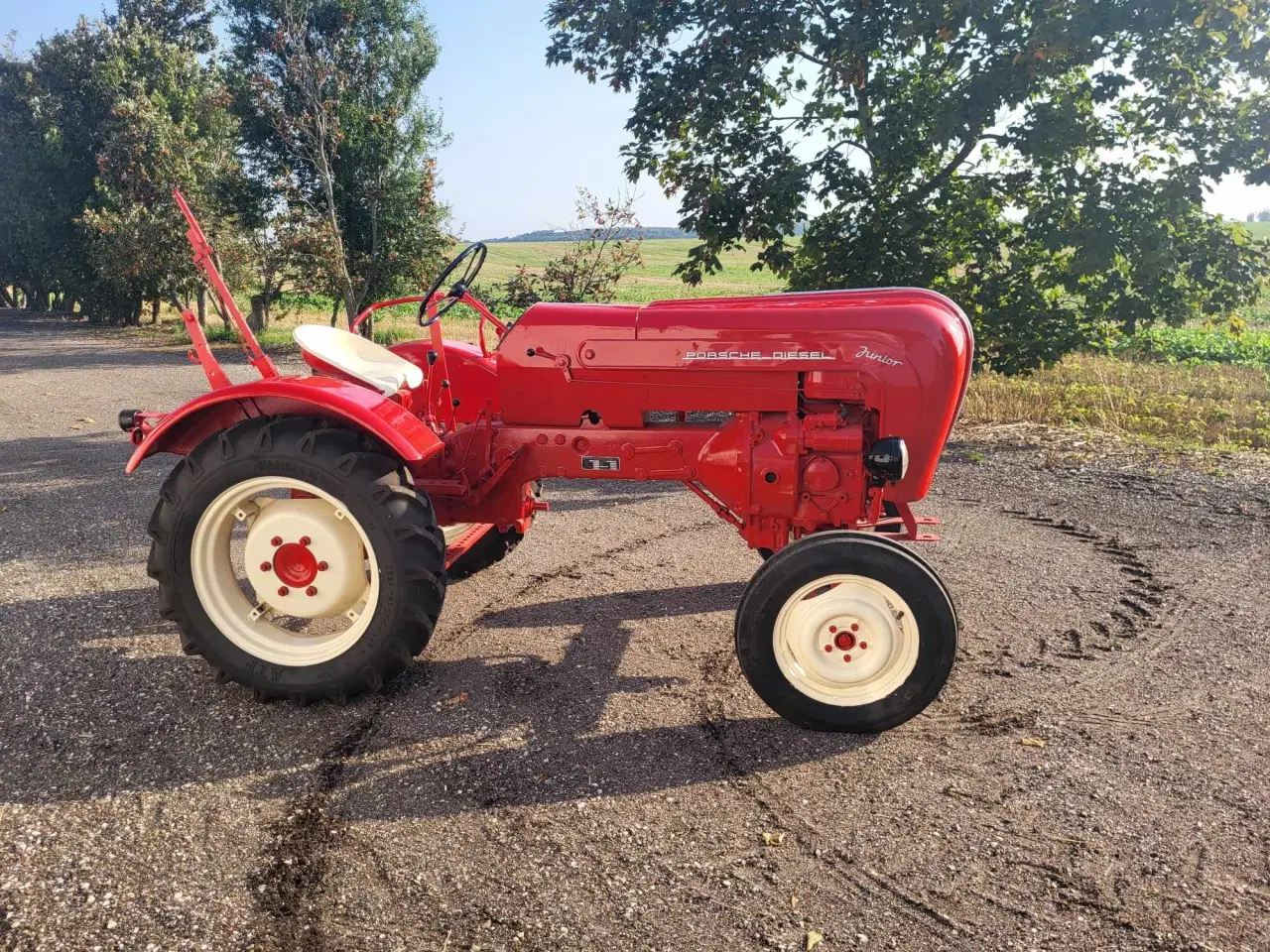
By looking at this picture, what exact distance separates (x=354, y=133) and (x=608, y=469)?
13398 mm

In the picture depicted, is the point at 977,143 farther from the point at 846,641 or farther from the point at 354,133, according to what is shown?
the point at 354,133

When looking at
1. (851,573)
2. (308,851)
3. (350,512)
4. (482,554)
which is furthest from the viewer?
(482,554)

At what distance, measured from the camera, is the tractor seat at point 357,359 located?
3.82 metres

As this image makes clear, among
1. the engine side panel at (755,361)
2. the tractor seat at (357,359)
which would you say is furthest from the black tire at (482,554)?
the engine side panel at (755,361)

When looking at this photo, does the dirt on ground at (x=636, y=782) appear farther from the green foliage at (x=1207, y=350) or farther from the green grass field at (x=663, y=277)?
the green grass field at (x=663, y=277)

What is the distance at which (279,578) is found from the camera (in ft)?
11.6

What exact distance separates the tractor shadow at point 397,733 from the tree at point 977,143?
215 inches

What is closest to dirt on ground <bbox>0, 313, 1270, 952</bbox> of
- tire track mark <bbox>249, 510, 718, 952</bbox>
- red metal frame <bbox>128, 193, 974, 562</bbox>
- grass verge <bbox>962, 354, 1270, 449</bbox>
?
tire track mark <bbox>249, 510, 718, 952</bbox>

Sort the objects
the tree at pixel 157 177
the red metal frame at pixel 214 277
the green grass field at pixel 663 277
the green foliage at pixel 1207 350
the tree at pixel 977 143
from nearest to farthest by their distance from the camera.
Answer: the red metal frame at pixel 214 277, the tree at pixel 977 143, the green foliage at pixel 1207 350, the tree at pixel 157 177, the green grass field at pixel 663 277

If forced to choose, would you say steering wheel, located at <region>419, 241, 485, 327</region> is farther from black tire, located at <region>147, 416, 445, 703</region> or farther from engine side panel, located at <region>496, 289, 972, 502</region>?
black tire, located at <region>147, 416, 445, 703</region>

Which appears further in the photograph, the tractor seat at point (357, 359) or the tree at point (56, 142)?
the tree at point (56, 142)

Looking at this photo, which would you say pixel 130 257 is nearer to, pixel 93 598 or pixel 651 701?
pixel 93 598

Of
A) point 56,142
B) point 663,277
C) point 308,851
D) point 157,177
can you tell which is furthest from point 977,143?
point 663,277

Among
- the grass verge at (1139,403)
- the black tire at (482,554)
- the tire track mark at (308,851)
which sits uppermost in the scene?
the grass verge at (1139,403)
